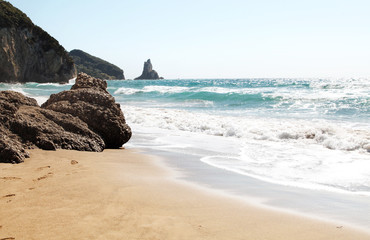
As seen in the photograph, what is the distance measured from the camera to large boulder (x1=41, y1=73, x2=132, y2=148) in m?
6.20

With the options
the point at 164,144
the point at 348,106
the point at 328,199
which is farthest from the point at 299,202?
the point at 348,106

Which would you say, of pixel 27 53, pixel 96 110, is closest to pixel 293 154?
pixel 96 110

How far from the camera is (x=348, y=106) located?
18.3 metres

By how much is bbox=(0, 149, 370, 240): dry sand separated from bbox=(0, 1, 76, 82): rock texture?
61.5m

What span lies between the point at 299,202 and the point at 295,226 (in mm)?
770

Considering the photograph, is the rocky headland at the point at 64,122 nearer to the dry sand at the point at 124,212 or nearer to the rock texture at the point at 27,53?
the dry sand at the point at 124,212

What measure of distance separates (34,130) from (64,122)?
662mm

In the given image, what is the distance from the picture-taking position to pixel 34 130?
5117mm

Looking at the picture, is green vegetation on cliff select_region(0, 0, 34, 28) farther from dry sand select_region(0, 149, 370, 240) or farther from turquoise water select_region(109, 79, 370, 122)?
dry sand select_region(0, 149, 370, 240)

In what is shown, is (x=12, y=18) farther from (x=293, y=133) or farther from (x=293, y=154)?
(x=293, y=154)

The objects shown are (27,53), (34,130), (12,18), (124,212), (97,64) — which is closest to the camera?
(124,212)

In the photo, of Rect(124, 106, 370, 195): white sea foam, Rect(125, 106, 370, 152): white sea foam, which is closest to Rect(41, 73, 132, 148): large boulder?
Rect(124, 106, 370, 195): white sea foam

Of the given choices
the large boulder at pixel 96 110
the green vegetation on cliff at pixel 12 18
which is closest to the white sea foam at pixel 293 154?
the large boulder at pixel 96 110

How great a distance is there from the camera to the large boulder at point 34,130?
14.2 feet
